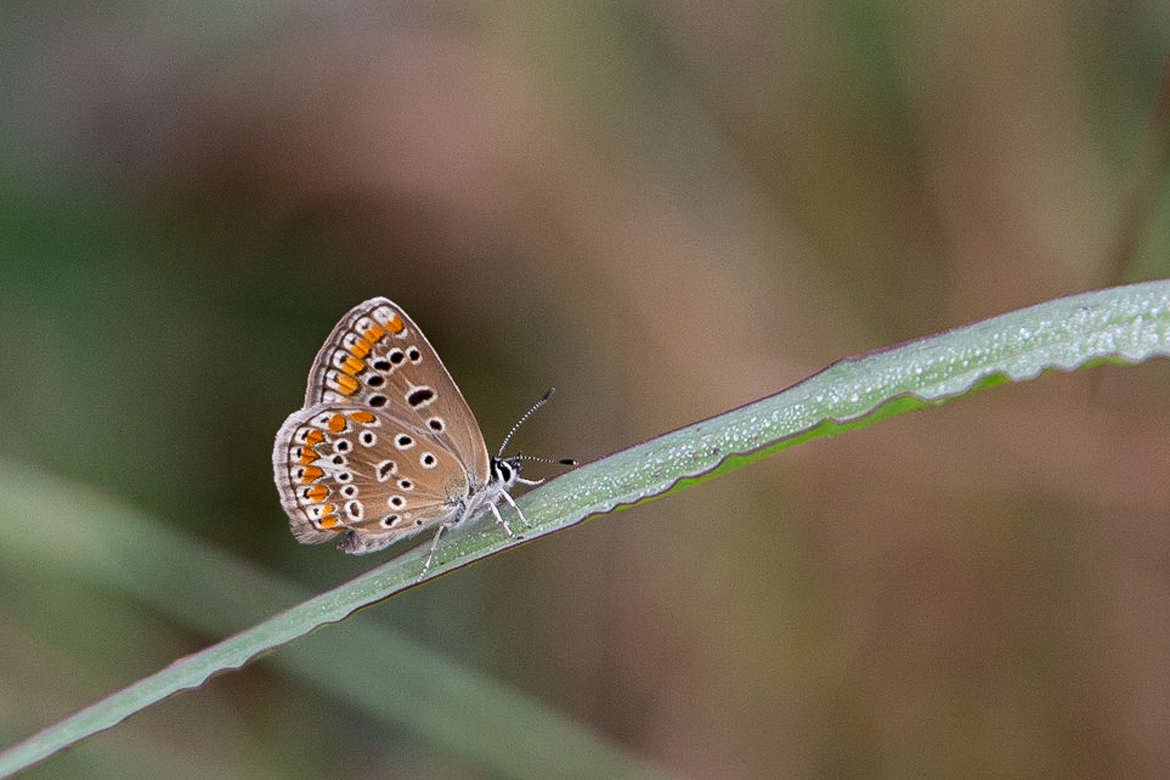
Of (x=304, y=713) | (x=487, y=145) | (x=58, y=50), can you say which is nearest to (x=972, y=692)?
(x=304, y=713)

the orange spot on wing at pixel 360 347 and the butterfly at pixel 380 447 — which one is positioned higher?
the orange spot on wing at pixel 360 347

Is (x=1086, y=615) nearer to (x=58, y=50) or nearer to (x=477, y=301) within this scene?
Result: (x=477, y=301)

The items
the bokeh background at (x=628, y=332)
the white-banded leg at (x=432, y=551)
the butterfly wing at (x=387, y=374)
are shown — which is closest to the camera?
the white-banded leg at (x=432, y=551)

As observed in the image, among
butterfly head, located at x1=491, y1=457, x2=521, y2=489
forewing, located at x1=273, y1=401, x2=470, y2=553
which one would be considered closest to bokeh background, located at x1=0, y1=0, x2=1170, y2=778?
forewing, located at x1=273, y1=401, x2=470, y2=553

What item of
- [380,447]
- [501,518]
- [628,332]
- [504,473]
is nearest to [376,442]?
[380,447]

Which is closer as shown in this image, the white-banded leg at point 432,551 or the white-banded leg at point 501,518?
the white-banded leg at point 432,551

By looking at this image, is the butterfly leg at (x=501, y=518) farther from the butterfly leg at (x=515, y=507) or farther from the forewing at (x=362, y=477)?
the forewing at (x=362, y=477)

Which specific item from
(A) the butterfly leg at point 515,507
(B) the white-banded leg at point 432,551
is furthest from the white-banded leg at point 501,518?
(B) the white-banded leg at point 432,551

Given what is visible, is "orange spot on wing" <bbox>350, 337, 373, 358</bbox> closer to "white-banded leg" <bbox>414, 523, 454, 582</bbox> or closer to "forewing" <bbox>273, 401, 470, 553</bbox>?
"forewing" <bbox>273, 401, 470, 553</bbox>
